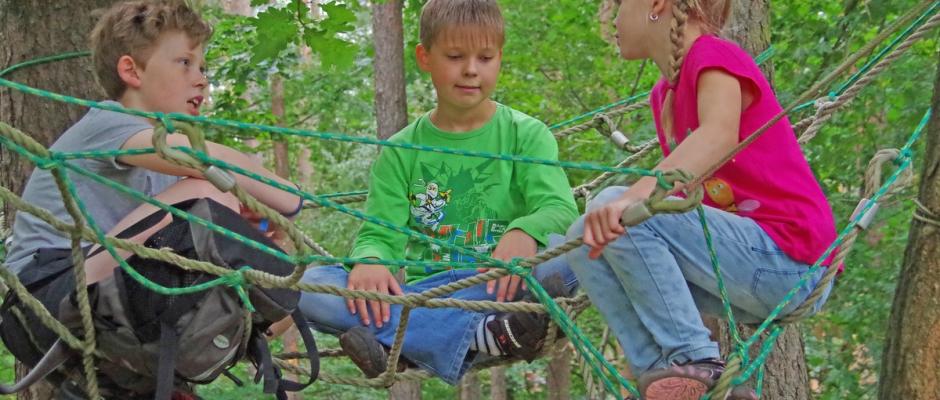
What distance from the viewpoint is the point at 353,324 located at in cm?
266

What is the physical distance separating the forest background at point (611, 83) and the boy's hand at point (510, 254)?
123 centimetres

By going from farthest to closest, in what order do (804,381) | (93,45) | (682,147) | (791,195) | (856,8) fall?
(856,8), (804,381), (93,45), (791,195), (682,147)

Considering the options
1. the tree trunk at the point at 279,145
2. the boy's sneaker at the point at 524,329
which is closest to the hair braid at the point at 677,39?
the boy's sneaker at the point at 524,329

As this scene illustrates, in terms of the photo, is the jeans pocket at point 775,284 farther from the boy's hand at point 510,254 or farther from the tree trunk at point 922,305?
the tree trunk at point 922,305

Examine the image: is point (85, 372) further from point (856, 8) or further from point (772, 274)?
point (856, 8)

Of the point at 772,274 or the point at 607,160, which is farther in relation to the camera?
the point at 607,160

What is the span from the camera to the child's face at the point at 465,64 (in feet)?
9.04

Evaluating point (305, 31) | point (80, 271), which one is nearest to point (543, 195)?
point (80, 271)

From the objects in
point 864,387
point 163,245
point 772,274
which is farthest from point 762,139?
point 864,387

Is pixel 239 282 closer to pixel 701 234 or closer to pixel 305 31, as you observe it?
pixel 701 234

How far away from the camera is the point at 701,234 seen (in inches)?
87.4

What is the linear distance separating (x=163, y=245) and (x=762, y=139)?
3.90 feet

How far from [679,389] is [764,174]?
1.55 ft

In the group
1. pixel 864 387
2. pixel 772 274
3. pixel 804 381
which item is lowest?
pixel 864 387
